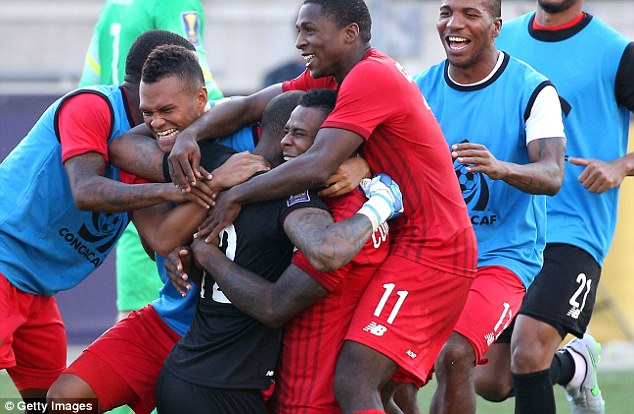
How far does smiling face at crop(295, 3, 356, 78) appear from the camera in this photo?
16.7 ft

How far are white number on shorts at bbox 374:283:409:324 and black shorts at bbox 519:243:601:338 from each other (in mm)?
1795

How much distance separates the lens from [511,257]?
5.81 m

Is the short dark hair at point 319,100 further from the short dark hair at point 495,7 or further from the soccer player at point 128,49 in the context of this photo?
the soccer player at point 128,49

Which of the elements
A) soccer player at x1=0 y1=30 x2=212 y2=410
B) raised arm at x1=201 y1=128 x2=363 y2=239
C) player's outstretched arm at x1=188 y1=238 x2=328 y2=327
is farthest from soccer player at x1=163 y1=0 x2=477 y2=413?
soccer player at x1=0 y1=30 x2=212 y2=410

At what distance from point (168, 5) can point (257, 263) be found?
3055 millimetres

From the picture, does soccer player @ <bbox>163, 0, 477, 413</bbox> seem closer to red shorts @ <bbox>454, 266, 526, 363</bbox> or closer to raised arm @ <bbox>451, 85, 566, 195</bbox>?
raised arm @ <bbox>451, 85, 566, 195</bbox>

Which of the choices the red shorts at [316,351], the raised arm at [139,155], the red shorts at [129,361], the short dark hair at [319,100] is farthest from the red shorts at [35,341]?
the short dark hair at [319,100]

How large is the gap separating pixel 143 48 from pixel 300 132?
1.16 metres

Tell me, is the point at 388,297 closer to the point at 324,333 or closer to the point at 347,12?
the point at 324,333

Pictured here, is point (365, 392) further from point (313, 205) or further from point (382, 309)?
point (313, 205)

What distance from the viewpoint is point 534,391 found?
629cm

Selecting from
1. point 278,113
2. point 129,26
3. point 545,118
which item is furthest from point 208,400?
point 129,26

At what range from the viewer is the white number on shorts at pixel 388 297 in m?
4.74

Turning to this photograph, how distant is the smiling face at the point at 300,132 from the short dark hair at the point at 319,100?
5 centimetres
